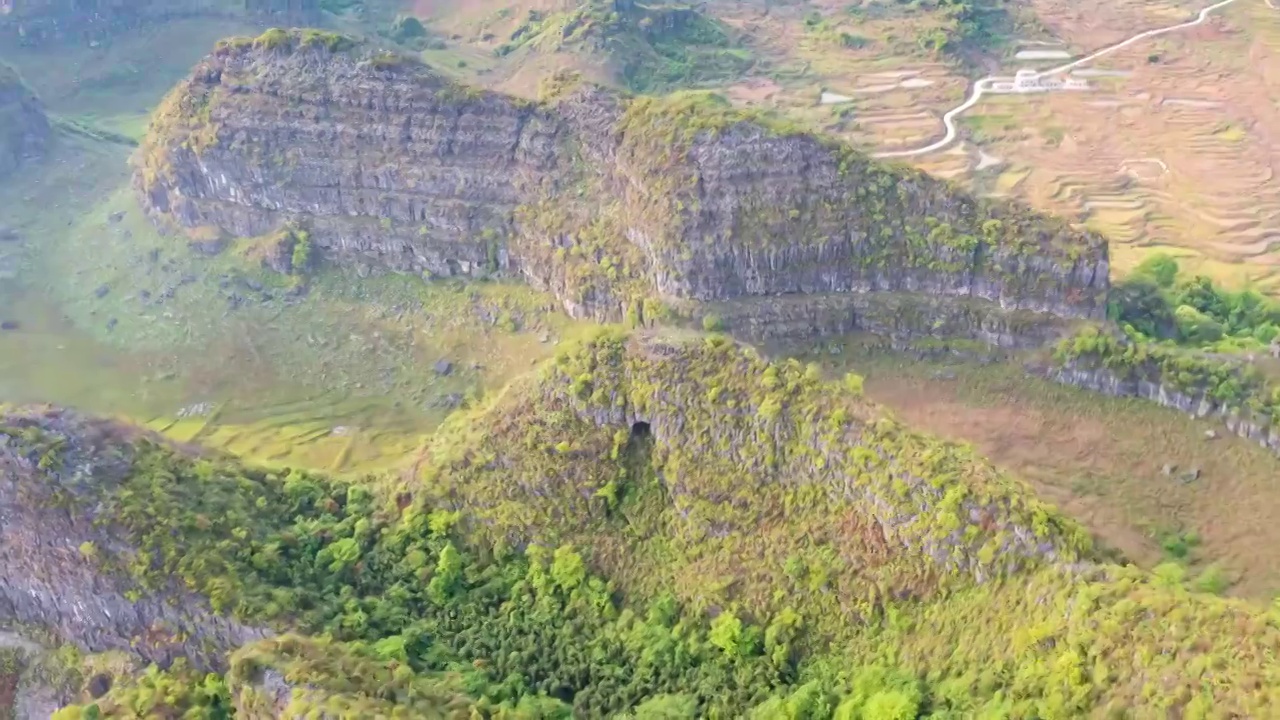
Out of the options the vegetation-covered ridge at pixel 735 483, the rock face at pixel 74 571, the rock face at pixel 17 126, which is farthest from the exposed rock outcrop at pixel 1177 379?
the rock face at pixel 17 126

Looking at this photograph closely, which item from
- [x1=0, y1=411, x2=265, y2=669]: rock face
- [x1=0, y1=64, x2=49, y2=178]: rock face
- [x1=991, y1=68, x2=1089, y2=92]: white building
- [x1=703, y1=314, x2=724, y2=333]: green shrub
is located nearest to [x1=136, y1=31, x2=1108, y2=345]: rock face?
[x1=703, y1=314, x2=724, y2=333]: green shrub

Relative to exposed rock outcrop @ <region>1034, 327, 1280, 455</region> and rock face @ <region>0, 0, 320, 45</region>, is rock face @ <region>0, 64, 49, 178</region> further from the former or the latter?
exposed rock outcrop @ <region>1034, 327, 1280, 455</region>

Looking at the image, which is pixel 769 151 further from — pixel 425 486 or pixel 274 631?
pixel 274 631

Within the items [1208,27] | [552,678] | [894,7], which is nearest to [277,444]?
[552,678]

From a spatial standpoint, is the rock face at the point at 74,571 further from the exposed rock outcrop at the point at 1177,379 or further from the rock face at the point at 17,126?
the rock face at the point at 17,126

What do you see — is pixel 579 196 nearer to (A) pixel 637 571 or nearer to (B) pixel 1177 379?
(A) pixel 637 571
